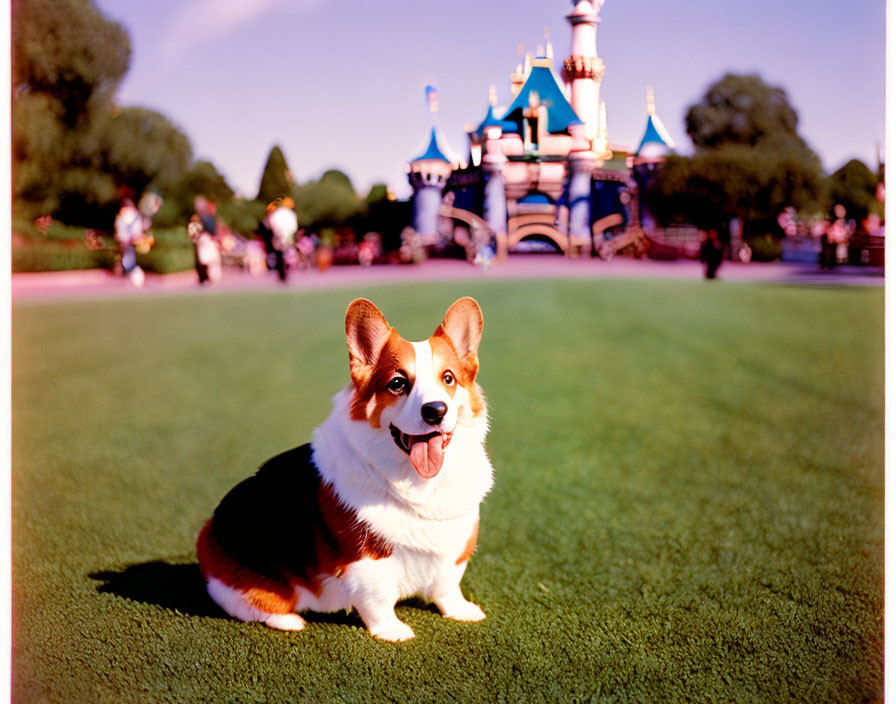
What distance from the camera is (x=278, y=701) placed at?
6.55 ft

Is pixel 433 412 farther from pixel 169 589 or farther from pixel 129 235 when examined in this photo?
pixel 129 235

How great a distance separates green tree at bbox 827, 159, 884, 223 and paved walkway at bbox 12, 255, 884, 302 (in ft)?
0.86

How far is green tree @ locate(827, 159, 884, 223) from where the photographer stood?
10.4ft

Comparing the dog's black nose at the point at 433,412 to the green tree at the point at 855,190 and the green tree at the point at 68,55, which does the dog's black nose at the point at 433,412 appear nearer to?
the green tree at the point at 68,55

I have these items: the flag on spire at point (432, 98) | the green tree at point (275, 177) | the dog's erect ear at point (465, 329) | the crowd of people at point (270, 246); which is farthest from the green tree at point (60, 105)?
the dog's erect ear at point (465, 329)

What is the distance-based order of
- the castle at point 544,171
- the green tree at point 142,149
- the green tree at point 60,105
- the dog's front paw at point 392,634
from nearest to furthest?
1. the dog's front paw at point 392,634
2. the castle at point 544,171
3. the green tree at point 142,149
4. the green tree at point 60,105

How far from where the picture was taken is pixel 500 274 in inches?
98.3

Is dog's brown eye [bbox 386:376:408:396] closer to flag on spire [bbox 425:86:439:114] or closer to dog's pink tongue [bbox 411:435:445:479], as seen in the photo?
dog's pink tongue [bbox 411:435:445:479]

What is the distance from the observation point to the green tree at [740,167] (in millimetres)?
2566

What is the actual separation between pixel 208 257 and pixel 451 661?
5.49 ft

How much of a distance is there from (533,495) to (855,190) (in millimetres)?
1934

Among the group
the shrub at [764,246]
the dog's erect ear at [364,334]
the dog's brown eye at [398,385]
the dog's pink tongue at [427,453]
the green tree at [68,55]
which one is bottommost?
the dog's pink tongue at [427,453]

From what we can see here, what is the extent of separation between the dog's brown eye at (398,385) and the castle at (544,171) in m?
0.72


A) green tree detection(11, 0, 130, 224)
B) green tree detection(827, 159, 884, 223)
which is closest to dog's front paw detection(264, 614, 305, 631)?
green tree detection(11, 0, 130, 224)
